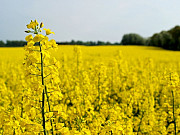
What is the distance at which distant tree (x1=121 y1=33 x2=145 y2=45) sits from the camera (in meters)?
64.1

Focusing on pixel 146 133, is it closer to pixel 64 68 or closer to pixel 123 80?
pixel 123 80

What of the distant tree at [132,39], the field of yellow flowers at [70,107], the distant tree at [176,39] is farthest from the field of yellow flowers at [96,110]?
the distant tree at [132,39]

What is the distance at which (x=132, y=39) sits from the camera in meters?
63.7

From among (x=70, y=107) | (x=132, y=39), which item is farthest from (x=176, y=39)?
(x=70, y=107)

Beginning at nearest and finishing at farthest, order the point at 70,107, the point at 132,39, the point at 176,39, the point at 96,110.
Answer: the point at 70,107
the point at 96,110
the point at 176,39
the point at 132,39

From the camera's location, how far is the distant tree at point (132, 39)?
210 feet

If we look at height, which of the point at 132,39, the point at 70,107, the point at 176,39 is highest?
the point at 132,39

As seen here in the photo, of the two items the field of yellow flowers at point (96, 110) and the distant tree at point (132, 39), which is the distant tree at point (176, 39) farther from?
the field of yellow flowers at point (96, 110)

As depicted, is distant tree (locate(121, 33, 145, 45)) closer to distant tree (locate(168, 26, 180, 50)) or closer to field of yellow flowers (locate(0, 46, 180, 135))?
distant tree (locate(168, 26, 180, 50))

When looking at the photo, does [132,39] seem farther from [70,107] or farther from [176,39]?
[70,107]

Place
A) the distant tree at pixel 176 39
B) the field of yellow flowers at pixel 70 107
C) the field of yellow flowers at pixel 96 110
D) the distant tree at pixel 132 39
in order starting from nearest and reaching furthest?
the field of yellow flowers at pixel 70 107 → the field of yellow flowers at pixel 96 110 → the distant tree at pixel 176 39 → the distant tree at pixel 132 39

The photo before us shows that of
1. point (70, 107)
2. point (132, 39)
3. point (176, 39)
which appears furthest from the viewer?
point (132, 39)

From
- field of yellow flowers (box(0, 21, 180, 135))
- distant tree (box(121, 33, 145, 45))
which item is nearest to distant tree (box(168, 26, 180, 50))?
distant tree (box(121, 33, 145, 45))

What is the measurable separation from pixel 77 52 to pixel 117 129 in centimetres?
623
